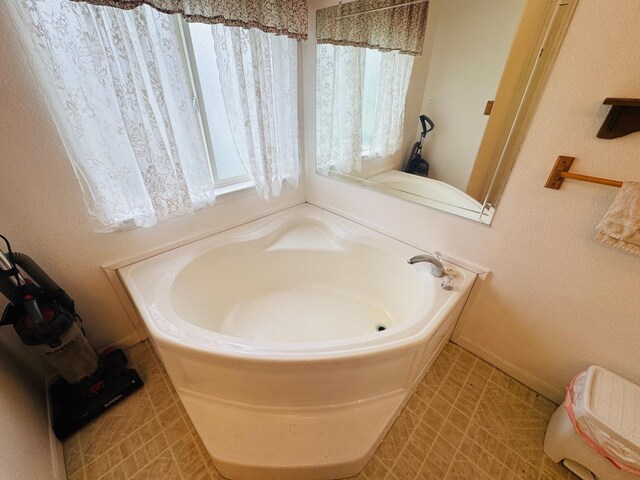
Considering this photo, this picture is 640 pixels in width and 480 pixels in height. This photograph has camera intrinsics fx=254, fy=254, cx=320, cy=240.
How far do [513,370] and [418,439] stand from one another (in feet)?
2.26

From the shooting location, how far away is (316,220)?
1.92 m

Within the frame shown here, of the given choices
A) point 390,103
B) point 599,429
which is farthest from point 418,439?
point 390,103

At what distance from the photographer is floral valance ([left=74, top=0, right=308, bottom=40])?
985 mm

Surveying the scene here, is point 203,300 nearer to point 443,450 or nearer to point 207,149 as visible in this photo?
point 207,149

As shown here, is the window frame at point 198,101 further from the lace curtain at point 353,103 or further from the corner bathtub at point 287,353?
the lace curtain at point 353,103

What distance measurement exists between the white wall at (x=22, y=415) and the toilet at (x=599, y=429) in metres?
1.93

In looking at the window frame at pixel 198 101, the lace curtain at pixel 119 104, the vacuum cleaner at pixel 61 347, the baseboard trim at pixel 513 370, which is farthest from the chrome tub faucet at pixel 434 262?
the vacuum cleaner at pixel 61 347

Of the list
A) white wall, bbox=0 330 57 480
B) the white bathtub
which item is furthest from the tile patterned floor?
the white bathtub

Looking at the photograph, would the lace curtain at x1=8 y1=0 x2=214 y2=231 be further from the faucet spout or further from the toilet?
the toilet

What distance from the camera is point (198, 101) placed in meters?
1.35

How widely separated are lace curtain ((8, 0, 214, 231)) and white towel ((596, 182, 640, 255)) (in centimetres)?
172

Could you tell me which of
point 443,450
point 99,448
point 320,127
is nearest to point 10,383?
point 99,448

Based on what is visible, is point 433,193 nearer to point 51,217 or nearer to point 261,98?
point 261,98

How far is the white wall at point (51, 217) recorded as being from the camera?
0.91 meters
